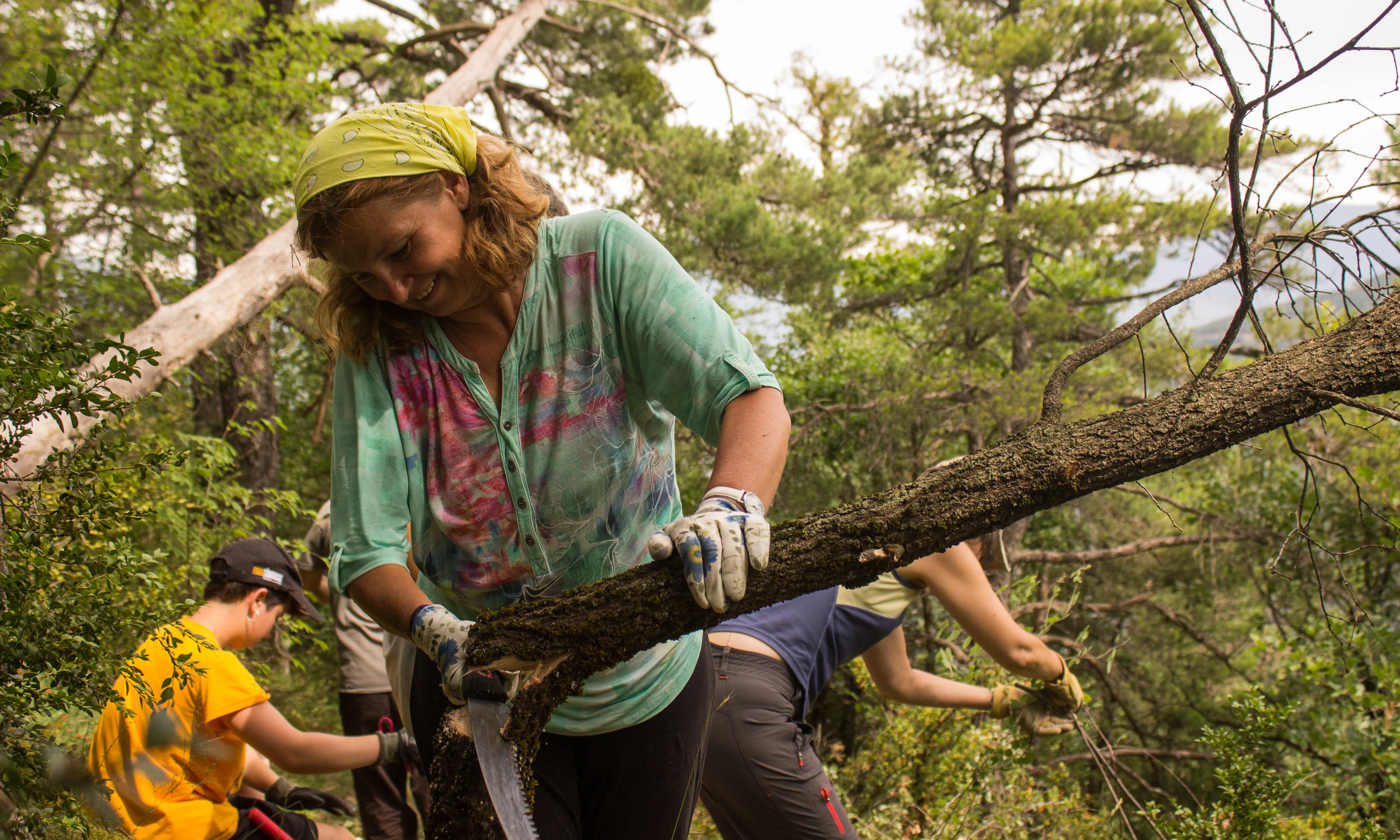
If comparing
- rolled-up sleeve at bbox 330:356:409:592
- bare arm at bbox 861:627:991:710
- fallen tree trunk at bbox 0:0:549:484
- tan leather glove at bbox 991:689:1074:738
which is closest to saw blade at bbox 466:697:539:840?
rolled-up sleeve at bbox 330:356:409:592

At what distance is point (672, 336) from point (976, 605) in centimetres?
155

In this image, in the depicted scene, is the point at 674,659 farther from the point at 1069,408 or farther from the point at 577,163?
the point at 577,163

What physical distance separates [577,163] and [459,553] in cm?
784

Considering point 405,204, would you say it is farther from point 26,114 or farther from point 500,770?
point 500,770

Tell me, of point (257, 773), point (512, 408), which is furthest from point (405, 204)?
point (257, 773)

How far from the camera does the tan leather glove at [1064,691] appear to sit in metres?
2.92

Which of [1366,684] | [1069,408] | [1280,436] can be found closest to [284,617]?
[1069,408]

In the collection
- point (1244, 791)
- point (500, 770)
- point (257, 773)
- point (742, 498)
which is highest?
point (742, 498)

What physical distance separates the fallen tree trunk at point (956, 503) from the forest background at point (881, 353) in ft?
0.53

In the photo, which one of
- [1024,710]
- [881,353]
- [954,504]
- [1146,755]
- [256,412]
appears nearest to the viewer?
[954,504]

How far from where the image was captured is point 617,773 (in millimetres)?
1631

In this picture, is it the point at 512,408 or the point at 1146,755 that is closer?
the point at 512,408

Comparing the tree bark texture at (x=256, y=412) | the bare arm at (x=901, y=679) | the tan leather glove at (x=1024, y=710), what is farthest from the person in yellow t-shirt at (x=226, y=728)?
the tree bark texture at (x=256, y=412)

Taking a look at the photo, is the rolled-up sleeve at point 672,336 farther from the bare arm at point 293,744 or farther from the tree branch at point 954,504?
the bare arm at point 293,744
